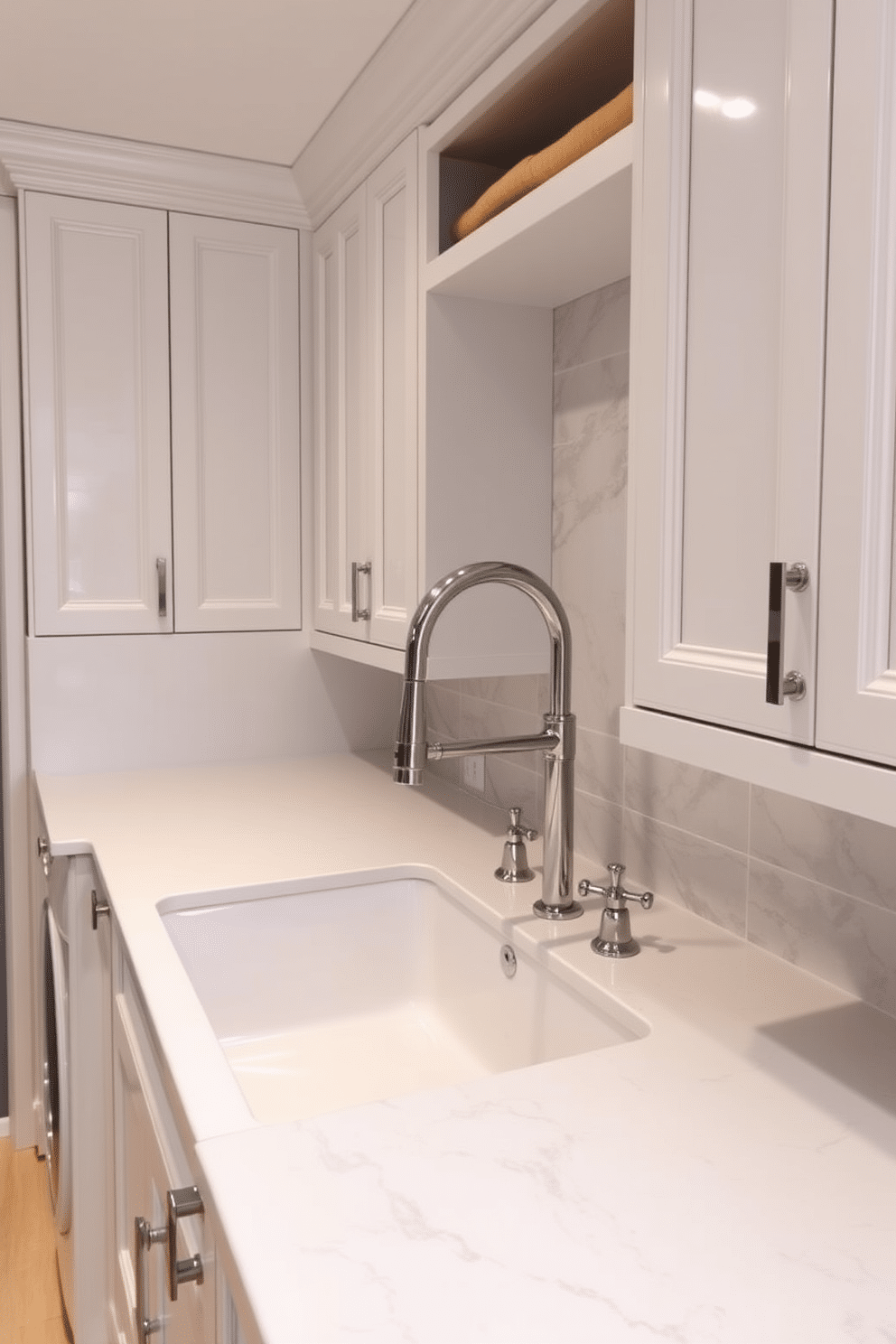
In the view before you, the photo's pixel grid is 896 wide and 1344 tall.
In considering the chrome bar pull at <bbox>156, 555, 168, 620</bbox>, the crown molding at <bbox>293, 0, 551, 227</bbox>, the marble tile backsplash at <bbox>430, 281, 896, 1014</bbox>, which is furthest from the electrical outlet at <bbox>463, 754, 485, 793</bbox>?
the crown molding at <bbox>293, 0, 551, 227</bbox>

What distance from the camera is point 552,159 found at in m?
1.23

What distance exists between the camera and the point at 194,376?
7.06 feet

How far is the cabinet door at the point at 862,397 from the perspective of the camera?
0.68 metres

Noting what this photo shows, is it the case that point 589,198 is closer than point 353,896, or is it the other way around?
point 589,198

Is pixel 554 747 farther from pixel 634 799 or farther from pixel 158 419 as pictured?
pixel 158 419

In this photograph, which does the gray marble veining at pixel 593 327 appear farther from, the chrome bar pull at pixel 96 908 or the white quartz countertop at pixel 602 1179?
the chrome bar pull at pixel 96 908

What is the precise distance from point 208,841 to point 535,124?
1224mm

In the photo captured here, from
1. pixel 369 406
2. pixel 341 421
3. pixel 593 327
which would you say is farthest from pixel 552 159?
pixel 341 421

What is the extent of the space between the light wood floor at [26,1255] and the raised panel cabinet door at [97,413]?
1.26 m

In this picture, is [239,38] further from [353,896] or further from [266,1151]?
[266,1151]

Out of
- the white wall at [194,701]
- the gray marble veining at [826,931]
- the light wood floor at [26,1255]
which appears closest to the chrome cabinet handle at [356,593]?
the white wall at [194,701]

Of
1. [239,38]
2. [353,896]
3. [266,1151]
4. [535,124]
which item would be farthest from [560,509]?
[266,1151]

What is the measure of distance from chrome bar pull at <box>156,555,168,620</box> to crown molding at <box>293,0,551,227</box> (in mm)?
797

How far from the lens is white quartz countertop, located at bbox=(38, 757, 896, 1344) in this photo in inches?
25.5
